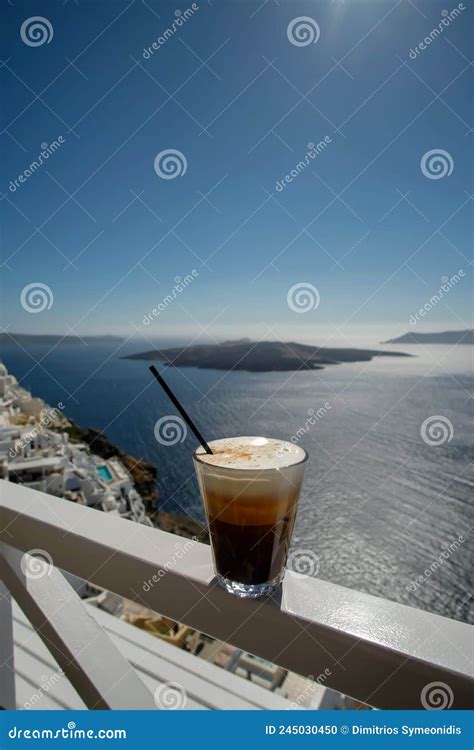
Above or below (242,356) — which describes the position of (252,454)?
above

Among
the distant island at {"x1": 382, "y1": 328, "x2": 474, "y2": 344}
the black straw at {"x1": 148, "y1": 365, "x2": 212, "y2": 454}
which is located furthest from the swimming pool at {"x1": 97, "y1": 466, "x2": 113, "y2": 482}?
the black straw at {"x1": 148, "y1": 365, "x2": 212, "y2": 454}

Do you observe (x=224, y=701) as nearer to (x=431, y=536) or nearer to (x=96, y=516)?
(x=96, y=516)

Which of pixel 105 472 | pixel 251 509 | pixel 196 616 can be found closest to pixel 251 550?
pixel 251 509

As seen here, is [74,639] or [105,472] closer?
[74,639]

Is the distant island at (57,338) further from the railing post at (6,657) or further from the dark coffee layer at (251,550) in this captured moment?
the dark coffee layer at (251,550)

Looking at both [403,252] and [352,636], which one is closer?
[352,636]

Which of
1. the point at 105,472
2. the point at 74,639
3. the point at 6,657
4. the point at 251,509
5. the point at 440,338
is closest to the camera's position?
the point at 251,509

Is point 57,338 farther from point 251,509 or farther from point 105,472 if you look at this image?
point 105,472
